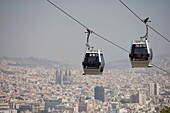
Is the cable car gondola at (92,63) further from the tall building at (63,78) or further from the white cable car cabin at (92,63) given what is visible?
the tall building at (63,78)

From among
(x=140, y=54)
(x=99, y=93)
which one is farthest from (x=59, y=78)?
(x=140, y=54)

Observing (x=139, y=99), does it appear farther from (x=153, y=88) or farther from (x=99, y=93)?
(x=99, y=93)

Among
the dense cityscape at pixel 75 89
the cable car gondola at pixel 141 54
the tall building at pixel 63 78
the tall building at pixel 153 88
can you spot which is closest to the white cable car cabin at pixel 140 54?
the cable car gondola at pixel 141 54

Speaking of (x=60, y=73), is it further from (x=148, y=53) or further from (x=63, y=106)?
(x=148, y=53)

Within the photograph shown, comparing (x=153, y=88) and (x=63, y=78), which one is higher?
(x=63, y=78)

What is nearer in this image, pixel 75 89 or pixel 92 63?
pixel 92 63

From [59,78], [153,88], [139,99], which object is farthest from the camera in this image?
[59,78]

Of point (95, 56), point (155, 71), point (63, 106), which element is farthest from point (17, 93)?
point (95, 56)

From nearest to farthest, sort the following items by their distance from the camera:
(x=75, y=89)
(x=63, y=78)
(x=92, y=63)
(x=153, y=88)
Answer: (x=92, y=63) → (x=153, y=88) → (x=75, y=89) → (x=63, y=78)
